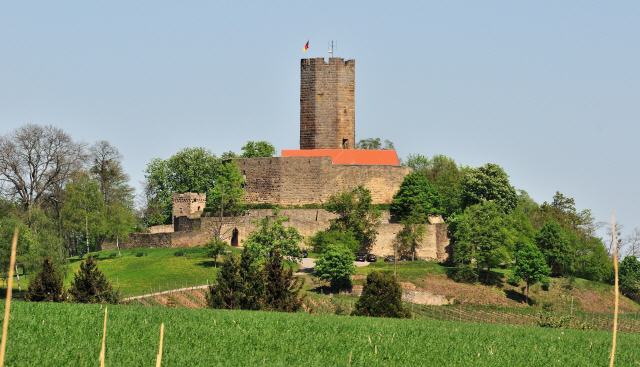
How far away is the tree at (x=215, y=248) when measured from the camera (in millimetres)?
62594

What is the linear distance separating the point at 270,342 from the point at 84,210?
4738cm

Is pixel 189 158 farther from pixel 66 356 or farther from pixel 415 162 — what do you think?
pixel 66 356

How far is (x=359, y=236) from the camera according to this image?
66938 millimetres

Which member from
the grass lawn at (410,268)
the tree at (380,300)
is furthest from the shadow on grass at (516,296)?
the tree at (380,300)

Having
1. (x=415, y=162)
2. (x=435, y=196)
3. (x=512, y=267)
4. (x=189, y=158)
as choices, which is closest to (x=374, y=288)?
(x=512, y=267)

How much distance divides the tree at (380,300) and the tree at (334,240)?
18509 mm

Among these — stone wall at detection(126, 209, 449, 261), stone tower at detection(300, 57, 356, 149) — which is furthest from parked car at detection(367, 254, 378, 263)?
stone tower at detection(300, 57, 356, 149)

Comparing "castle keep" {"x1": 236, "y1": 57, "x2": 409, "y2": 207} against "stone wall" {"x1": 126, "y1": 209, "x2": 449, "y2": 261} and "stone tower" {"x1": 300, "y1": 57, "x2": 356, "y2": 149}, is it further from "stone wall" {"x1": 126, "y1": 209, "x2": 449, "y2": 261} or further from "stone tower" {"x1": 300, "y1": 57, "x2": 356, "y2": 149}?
"stone wall" {"x1": 126, "y1": 209, "x2": 449, "y2": 261}

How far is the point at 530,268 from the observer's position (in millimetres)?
63656

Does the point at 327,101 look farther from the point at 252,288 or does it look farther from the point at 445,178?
the point at 252,288

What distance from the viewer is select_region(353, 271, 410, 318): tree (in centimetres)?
4438

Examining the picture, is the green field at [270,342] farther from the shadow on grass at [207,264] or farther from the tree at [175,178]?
the tree at [175,178]

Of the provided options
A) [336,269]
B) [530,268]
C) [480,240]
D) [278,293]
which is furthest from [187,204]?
[278,293]

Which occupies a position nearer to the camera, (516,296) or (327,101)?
(516,296)
